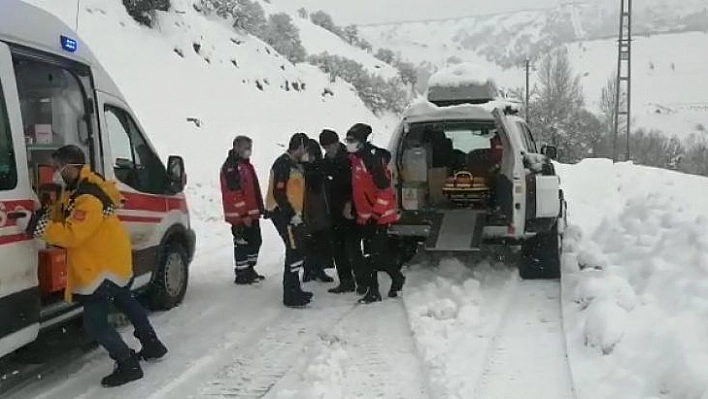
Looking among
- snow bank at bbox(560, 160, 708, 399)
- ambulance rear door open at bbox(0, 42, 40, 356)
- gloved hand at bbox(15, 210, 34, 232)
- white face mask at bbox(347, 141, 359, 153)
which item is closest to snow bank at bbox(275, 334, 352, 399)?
snow bank at bbox(560, 160, 708, 399)

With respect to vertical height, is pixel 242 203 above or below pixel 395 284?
above

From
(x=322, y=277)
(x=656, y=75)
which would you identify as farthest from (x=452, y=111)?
(x=656, y=75)

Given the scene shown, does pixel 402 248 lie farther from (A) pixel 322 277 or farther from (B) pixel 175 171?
(B) pixel 175 171

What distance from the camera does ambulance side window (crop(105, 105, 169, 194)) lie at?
631 cm

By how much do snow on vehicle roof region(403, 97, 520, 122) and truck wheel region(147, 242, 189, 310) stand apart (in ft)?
10.1

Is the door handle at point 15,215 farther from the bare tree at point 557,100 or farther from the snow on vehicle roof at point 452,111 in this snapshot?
the bare tree at point 557,100

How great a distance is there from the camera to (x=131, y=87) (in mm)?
20125

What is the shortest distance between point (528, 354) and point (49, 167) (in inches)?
149

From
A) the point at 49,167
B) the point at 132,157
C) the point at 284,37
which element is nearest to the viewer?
the point at 49,167

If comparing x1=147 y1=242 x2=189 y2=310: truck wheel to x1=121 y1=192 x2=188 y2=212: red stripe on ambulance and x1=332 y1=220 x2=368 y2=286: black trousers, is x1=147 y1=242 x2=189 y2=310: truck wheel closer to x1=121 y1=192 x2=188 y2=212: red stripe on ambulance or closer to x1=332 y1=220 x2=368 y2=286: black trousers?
x1=121 y1=192 x2=188 y2=212: red stripe on ambulance

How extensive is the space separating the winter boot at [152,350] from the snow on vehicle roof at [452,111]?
4175mm

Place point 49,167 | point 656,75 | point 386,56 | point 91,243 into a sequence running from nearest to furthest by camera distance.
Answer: point 91,243, point 49,167, point 386,56, point 656,75

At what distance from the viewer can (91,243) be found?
490cm

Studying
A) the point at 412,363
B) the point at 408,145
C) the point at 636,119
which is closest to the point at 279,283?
the point at 408,145
